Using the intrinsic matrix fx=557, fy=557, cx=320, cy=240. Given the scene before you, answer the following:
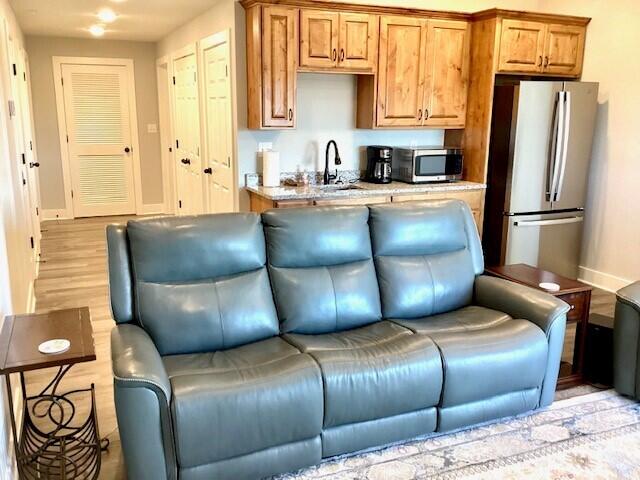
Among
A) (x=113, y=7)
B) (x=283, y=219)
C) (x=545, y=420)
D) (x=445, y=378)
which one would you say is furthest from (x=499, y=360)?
(x=113, y=7)

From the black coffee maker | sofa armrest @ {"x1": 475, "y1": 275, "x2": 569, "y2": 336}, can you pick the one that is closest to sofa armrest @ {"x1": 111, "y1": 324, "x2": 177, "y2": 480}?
sofa armrest @ {"x1": 475, "y1": 275, "x2": 569, "y2": 336}

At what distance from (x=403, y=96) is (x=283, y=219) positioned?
2.51 metres

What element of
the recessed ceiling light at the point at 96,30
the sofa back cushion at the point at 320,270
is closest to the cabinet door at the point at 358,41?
the sofa back cushion at the point at 320,270

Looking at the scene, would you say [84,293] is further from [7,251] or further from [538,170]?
[538,170]

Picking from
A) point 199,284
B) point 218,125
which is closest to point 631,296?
point 199,284

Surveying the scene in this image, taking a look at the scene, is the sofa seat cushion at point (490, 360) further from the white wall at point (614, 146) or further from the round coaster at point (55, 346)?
the white wall at point (614, 146)

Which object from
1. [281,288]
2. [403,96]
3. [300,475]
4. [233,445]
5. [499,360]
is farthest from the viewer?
[403,96]

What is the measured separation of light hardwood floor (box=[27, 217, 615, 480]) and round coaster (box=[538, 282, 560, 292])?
1.66m

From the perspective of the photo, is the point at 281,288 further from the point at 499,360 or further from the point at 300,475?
the point at 499,360

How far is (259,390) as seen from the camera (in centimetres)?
211

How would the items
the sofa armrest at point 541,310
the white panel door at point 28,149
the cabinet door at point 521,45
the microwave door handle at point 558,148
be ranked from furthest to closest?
1. the white panel door at point 28,149
2. the cabinet door at point 521,45
3. the microwave door handle at point 558,148
4. the sofa armrest at point 541,310

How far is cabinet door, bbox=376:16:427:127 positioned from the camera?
4656 mm

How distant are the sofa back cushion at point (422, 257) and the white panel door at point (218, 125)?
2.13 m

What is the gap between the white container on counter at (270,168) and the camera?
179 inches
